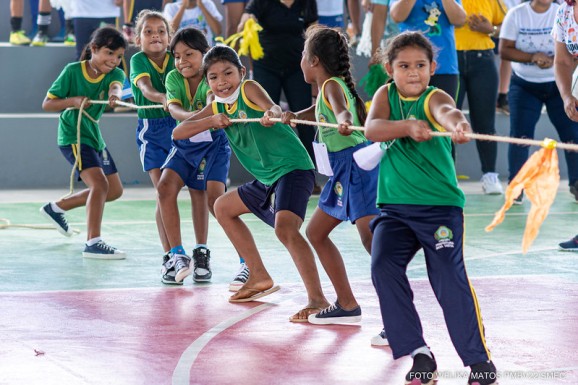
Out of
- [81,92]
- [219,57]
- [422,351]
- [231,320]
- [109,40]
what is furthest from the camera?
[81,92]

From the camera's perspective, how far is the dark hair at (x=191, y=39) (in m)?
6.74

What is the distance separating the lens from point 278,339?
5.23 meters

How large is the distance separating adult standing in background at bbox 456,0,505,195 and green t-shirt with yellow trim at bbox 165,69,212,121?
440 cm

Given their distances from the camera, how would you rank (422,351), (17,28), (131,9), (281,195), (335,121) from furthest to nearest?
(17,28), (131,9), (281,195), (335,121), (422,351)

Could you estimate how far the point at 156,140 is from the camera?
7285 mm

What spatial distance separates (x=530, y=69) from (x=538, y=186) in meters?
6.26

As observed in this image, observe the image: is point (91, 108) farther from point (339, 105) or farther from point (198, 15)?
point (198, 15)

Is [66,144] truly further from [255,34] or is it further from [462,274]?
[462,274]

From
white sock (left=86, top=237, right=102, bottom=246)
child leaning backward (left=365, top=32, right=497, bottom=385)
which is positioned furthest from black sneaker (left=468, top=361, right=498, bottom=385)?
white sock (left=86, top=237, right=102, bottom=246)

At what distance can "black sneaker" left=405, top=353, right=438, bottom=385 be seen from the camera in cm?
434

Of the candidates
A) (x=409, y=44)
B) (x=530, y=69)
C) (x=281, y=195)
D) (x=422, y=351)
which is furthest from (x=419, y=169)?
(x=530, y=69)

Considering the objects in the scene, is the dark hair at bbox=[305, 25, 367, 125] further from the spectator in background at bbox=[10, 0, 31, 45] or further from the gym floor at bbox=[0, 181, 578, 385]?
the spectator in background at bbox=[10, 0, 31, 45]

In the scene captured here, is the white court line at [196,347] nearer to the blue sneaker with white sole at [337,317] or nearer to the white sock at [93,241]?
the blue sneaker with white sole at [337,317]

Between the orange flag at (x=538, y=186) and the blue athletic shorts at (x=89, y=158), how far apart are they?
4.47 meters
